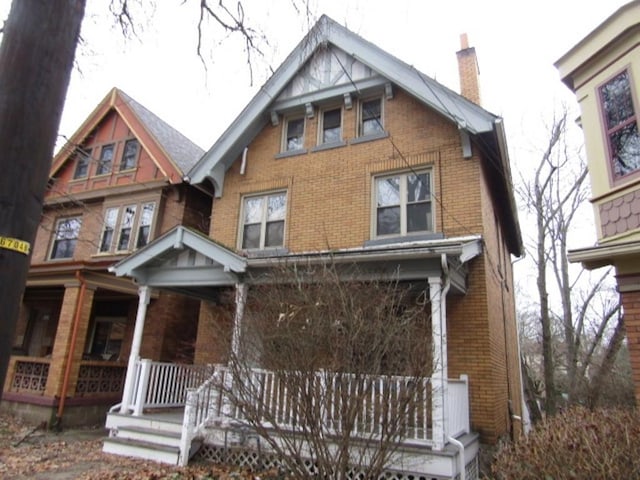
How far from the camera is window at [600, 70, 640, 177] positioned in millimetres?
7082

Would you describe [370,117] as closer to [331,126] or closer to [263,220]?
[331,126]

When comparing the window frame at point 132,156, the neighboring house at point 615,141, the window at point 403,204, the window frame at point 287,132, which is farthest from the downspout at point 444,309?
the window frame at point 132,156

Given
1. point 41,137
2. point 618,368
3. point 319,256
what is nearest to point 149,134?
point 319,256

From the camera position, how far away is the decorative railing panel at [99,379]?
448 inches

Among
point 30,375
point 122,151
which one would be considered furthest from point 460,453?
point 122,151

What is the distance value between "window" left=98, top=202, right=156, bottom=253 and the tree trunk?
12.3 metres

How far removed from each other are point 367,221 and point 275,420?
5.44m

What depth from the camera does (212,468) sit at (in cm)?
714

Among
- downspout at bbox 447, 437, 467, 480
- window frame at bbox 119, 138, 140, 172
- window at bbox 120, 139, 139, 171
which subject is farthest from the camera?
window at bbox 120, 139, 139, 171

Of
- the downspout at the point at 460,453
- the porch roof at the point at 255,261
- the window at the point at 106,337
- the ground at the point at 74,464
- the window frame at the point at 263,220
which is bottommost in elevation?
the ground at the point at 74,464

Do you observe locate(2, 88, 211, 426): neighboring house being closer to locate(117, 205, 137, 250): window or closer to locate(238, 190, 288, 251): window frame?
locate(117, 205, 137, 250): window

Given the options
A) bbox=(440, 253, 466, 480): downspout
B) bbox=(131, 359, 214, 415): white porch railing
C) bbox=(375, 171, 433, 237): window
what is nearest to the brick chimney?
bbox=(375, 171, 433, 237): window

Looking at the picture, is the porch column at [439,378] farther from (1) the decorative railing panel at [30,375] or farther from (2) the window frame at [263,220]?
(1) the decorative railing panel at [30,375]

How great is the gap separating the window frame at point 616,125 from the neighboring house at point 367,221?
1806 millimetres
